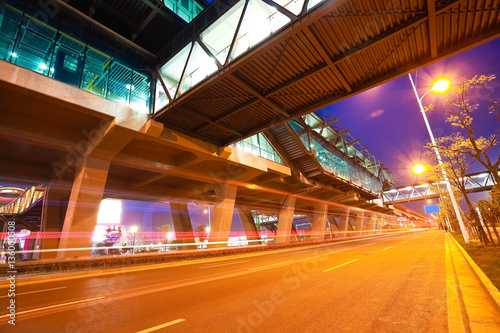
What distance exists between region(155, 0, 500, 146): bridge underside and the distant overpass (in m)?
49.4

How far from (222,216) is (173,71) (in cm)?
1360

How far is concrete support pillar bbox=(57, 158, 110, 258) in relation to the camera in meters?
14.0

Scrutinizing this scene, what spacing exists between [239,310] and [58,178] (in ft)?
74.6

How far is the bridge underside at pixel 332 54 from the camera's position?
8.20 m

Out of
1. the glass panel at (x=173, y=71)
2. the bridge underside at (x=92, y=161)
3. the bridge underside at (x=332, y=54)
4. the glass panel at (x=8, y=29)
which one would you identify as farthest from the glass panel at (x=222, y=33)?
the glass panel at (x=8, y=29)

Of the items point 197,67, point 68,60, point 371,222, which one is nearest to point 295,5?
point 197,67

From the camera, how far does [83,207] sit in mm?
14594

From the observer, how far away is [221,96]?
13086 millimetres

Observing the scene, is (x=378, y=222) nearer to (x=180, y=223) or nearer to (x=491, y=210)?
(x=491, y=210)

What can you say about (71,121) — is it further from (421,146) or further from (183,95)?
(421,146)

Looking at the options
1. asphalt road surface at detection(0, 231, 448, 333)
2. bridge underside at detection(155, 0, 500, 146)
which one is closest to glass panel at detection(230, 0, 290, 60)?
bridge underside at detection(155, 0, 500, 146)

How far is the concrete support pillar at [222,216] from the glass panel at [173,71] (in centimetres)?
1087

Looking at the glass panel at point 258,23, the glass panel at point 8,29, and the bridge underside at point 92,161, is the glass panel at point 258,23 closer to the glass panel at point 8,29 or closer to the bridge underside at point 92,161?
the bridge underside at point 92,161

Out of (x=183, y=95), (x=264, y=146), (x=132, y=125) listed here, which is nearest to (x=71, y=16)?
(x=132, y=125)
